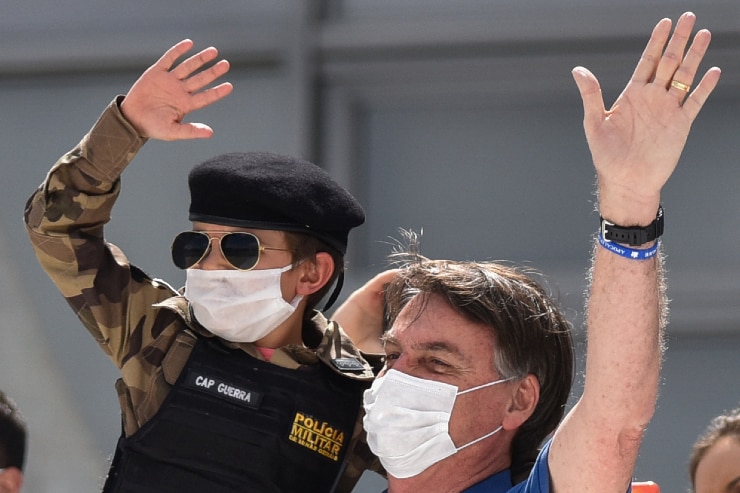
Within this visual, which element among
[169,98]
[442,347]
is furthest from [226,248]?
[442,347]

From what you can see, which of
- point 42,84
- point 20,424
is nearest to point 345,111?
point 42,84

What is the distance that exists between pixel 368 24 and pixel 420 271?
1970 mm

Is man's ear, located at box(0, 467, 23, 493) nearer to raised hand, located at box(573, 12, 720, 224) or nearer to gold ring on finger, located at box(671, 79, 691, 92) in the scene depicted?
raised hand, located at box(573, 12, 720, 224)

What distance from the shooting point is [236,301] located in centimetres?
289

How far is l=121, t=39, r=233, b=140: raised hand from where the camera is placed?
9.25 ft

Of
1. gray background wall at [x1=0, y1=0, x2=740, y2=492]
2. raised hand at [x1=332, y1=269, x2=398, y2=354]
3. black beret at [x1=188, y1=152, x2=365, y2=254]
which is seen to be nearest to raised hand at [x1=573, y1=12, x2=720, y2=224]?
black beret at [x1=188, y1=152, x2=365, y2=254]

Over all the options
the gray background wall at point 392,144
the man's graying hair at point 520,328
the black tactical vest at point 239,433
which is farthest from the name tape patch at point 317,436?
the gray background wall at point 392,144

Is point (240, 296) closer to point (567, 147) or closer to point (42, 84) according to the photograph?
point (567, 147)

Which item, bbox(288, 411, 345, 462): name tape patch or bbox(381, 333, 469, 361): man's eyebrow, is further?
bbox(288, 411, 345, 462): name tape patch

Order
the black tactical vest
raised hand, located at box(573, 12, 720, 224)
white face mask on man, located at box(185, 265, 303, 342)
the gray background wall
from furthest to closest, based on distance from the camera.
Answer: the gray background wall
white face mask on man, located at box(185, 265, 303, 342)
the black tactical vest
raised hand, located at box(573, 12, 720, 224)

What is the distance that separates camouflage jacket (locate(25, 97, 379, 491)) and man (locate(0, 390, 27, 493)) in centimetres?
88

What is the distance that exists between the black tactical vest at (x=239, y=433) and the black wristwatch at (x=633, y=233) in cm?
95

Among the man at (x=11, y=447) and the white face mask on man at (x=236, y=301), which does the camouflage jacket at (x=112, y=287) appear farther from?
the man at (x=11, y=447)

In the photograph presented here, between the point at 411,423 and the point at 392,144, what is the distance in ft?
7.36
